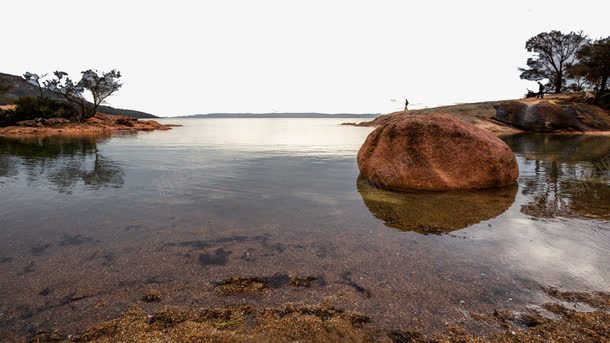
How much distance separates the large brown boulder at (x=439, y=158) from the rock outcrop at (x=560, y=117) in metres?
41.5

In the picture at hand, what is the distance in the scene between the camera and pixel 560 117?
4131 cm

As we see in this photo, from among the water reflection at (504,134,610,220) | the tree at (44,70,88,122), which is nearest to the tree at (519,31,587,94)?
the water reflection at (504,134,610,220)

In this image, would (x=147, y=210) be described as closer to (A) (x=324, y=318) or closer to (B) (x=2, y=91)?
(A) (x=324, y=318)

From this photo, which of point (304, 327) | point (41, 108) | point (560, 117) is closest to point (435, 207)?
point (304, 327)

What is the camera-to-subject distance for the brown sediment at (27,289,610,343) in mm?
3168

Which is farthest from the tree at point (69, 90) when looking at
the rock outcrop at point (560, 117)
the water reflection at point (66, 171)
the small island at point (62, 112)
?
the rock outcrop at point (560, 117)

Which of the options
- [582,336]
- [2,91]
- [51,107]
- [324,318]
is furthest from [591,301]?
[2,91]

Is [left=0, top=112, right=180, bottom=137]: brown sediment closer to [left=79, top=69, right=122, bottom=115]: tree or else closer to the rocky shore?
[left=79, top=69, right=122, bottom=115]: tree

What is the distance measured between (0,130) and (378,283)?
186 ft

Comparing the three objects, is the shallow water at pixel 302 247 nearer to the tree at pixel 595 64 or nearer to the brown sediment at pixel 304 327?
the brown sediment at pixel 304 327

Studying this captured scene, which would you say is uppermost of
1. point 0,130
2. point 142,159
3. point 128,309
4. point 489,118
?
point 489,118

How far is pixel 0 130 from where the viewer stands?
41031 mm

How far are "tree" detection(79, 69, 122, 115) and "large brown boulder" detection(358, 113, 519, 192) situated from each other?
66397mm

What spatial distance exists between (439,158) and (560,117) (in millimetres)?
44170
